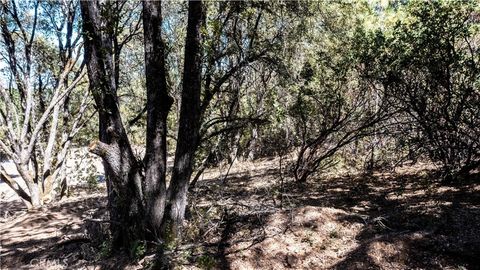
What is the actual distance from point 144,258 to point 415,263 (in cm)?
310

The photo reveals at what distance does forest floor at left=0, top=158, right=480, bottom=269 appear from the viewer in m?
4.17

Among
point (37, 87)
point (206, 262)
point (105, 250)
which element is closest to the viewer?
point (206, 262)

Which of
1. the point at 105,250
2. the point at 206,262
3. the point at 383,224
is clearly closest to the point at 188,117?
the point at 206,262

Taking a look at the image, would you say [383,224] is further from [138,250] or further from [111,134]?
[111,134]

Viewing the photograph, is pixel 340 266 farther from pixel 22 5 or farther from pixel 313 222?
pixel 22 5

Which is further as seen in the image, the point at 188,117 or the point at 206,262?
the point at 188,117

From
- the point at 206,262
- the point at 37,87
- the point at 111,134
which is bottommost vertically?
the point at 206,262

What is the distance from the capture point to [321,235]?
484 centimetres

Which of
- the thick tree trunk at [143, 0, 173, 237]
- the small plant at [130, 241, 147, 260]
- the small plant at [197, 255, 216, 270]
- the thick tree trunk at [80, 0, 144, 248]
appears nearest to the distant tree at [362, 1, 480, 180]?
the thick tree trunk at [143, 0, 173, 237]

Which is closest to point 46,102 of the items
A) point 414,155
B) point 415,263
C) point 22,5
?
point 22,5

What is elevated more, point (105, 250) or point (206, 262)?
point (105, 250)

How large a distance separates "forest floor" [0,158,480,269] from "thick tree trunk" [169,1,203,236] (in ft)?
1.48

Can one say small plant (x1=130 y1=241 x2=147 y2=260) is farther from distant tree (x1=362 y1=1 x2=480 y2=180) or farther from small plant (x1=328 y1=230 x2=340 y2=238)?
distant tree (x1=362 y1=1 x2=480 y2=180)

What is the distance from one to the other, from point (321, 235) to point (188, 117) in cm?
223
